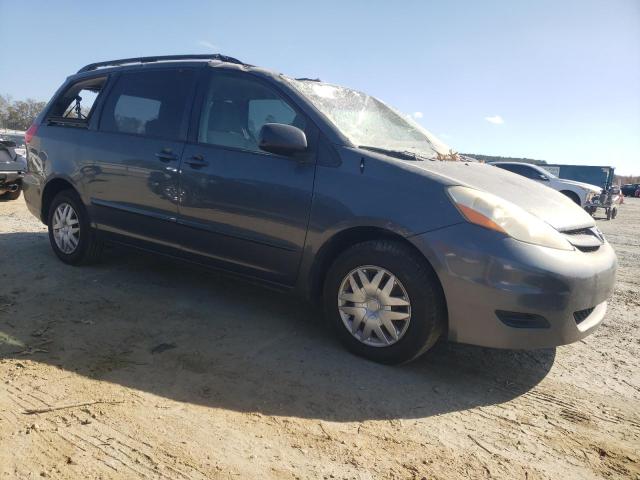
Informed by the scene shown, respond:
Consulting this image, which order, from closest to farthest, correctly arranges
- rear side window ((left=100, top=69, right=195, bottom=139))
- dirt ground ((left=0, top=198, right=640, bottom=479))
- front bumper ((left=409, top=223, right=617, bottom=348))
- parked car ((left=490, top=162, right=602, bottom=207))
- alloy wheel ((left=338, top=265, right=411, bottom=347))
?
dirt ground ((left=0, top=198, right=640, bottom=479))
front bumper ((left=409, top=223, right=617, bottom=348))
alloy wheel ((left=338, top=265, right=411, bottom=347))
rear side window ((left=100, top=69, right=195, bottom=139))
parked car ((left=490, top=162, right=602, bottom=207))

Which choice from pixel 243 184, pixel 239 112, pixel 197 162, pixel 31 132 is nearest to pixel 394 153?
pixel 243 184

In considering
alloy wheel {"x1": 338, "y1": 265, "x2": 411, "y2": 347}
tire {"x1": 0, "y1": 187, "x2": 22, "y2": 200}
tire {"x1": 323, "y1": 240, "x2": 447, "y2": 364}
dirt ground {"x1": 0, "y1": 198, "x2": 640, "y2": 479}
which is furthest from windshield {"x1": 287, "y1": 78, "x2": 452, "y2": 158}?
tire {"x1": 0, "y1": 187, "x2": 22, "y2": 200}

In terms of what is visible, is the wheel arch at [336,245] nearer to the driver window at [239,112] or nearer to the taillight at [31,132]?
the driver window at [239,112]

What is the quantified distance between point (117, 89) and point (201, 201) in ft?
5.41

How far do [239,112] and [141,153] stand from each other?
93 centimetres

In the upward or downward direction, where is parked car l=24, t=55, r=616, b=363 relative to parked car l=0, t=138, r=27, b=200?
upward

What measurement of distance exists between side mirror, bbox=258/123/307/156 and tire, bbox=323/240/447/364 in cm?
74

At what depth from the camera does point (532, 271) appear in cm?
252

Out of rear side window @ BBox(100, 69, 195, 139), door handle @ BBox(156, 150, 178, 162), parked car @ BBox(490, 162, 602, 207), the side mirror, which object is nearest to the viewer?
the side mirror

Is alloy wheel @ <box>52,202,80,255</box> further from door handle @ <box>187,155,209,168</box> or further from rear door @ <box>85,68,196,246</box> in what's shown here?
door handle @ <box>187,155,209,168</box>

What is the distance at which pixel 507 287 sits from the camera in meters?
2.54

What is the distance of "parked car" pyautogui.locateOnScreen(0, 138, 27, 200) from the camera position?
29.5 feet

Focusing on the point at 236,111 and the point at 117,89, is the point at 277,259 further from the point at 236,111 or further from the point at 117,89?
the point at 117,89

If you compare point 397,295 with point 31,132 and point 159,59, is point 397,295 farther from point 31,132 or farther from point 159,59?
point 31,132
